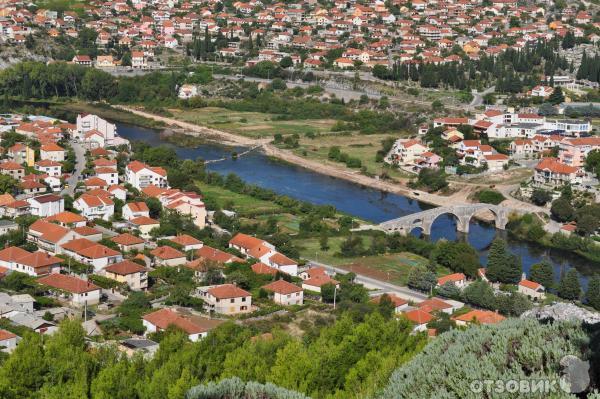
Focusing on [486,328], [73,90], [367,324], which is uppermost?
[486,328]

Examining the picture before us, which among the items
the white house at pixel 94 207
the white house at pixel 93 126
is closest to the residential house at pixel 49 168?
the white house at pixel 94 207

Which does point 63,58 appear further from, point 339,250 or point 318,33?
point 339,250

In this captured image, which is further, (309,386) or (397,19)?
(397,19)

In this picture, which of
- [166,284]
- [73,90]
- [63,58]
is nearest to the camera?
[166,284]

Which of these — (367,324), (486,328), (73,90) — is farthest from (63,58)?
(486,328)

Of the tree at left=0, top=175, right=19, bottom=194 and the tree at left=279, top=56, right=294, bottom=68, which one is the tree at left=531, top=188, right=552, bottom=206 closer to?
the tree at left=0, top=175, right=19, bottom=194
